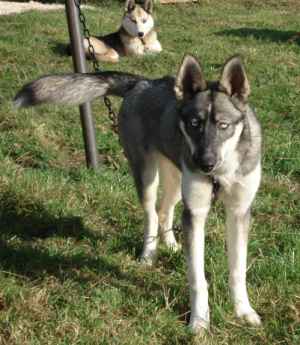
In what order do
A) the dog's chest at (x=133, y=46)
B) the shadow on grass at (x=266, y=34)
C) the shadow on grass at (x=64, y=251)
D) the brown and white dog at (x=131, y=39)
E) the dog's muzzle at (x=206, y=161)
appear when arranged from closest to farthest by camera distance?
the dog's muzzle at (x=206, y=161), the shadow on grass at (x=64, y=251), the brown and white dog at (x=131, y=39), the dog's chest at (x=133, y=46), the shadow on grass at (x=266, y=34)

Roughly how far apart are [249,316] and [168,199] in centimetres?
129

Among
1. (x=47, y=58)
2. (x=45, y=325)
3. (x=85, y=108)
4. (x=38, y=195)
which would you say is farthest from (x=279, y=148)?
(x=47, y=58)

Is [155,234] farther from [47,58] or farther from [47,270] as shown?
[47,58]

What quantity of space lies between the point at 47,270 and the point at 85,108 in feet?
7.42

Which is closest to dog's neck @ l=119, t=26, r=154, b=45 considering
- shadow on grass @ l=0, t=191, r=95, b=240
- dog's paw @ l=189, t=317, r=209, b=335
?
shadow on grass @ l=0, t=191, r=95, b=240

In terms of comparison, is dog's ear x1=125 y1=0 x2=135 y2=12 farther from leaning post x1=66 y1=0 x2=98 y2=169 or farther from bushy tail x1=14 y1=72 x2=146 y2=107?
bushy tail x1=14 y1=72 x2=146 y2=107

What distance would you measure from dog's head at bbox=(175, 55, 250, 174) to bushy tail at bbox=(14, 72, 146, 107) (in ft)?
3.43

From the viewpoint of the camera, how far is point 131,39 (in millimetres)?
11844

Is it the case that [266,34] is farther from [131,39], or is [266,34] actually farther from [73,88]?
[73,88]

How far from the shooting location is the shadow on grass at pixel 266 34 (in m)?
11.9

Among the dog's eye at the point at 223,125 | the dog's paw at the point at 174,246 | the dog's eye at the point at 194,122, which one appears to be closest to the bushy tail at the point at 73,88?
the dog's paw at the point at 174,246

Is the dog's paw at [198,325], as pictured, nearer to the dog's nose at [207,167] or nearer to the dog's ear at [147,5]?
the dog's nose at [207,167]

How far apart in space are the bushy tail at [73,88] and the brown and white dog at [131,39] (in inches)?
234

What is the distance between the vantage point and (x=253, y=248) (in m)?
4.39
